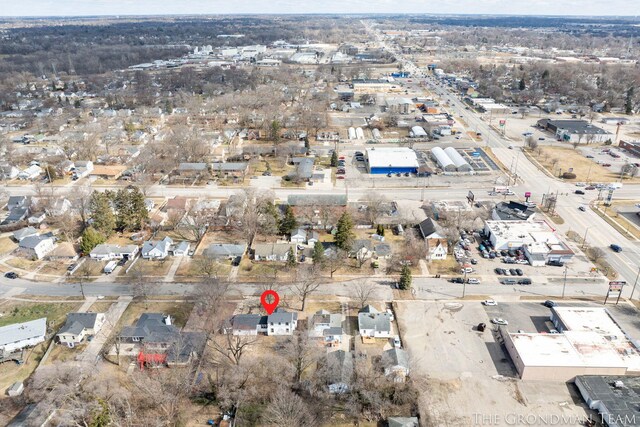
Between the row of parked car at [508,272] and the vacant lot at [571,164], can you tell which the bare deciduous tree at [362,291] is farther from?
the vacant lot at [571,164]

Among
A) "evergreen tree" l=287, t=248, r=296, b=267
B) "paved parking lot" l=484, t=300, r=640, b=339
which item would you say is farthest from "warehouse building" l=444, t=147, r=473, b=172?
"evergreen tree" l=287, t=248, r=296, b=267

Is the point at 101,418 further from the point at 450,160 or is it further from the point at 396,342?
the point at 450,160

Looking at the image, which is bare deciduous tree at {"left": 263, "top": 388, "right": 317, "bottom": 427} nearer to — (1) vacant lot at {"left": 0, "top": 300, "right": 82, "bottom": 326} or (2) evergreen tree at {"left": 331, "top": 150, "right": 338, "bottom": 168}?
(1) vacant lot at {"left": 0, "top": 300, "right": 82, "bottom": 326}

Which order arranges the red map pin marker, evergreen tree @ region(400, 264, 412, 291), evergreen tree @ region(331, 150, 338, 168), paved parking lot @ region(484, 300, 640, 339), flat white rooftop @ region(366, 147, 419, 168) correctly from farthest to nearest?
evergreen tree @ region(331, 150, 338, 168) < flat white rooftop @ region(366, 147, 419, 168) < evergreen tree @ region(400, 264, 412, 291) < the red map pin marker < paved parking lot @ region(484, 300, 640, 339)

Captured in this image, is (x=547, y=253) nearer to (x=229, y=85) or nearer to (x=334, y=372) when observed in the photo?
(x=334, y=372)

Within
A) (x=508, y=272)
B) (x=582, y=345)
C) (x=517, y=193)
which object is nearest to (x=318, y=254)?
(x=508, y=272)

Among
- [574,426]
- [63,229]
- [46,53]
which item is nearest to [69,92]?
[46,53]
